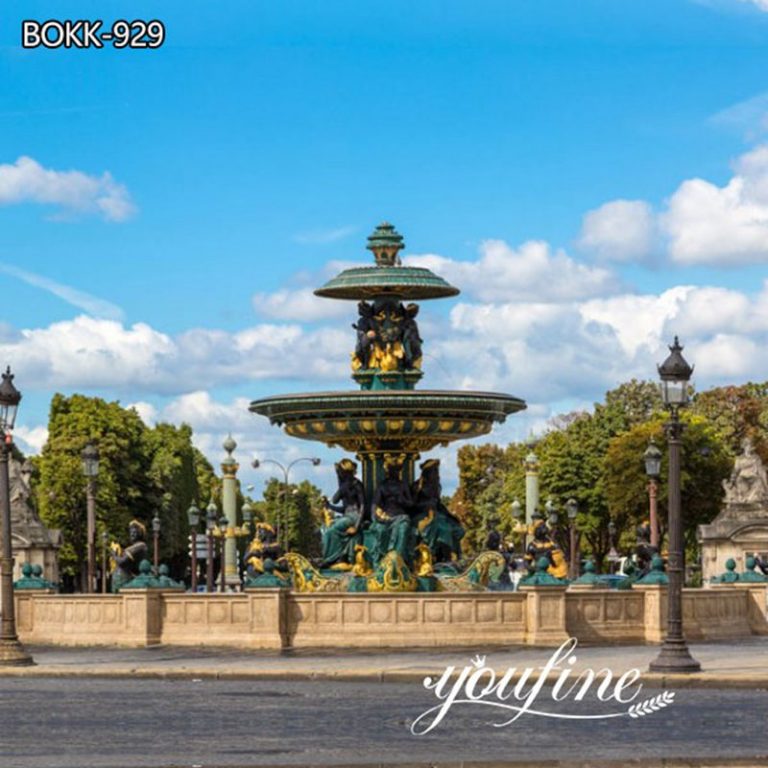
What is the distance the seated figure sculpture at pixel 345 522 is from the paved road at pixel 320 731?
465 inches

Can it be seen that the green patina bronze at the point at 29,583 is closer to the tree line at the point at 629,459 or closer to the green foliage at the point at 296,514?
the tree line at the point at 629,459

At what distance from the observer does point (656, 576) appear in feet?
116

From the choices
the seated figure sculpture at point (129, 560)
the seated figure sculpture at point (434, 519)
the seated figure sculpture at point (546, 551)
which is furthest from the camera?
the seated figure sculpture at point (434, 519)

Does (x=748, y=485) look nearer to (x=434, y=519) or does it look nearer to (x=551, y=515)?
(x=551, y=515)

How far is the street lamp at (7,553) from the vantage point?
106 feet

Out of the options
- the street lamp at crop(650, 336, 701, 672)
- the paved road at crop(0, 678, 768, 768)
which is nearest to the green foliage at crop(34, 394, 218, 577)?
the street lamp at crop(650, 336, 701, 672)

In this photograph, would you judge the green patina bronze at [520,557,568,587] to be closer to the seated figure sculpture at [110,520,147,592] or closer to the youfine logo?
the youfine logo

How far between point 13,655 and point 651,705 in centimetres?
1174

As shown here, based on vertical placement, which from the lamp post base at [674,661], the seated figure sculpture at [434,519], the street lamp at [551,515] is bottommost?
the lamp post base at [674,661]

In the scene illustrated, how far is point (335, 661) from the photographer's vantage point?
104ft

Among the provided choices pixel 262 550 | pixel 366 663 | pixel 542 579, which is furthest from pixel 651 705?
pixel 262 550

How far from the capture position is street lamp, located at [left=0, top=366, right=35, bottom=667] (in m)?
32.4

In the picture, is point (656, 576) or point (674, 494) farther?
point (656, 576)

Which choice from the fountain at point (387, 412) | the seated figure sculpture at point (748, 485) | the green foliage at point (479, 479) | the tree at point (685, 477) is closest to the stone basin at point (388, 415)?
the fountain at point (387, 412)
